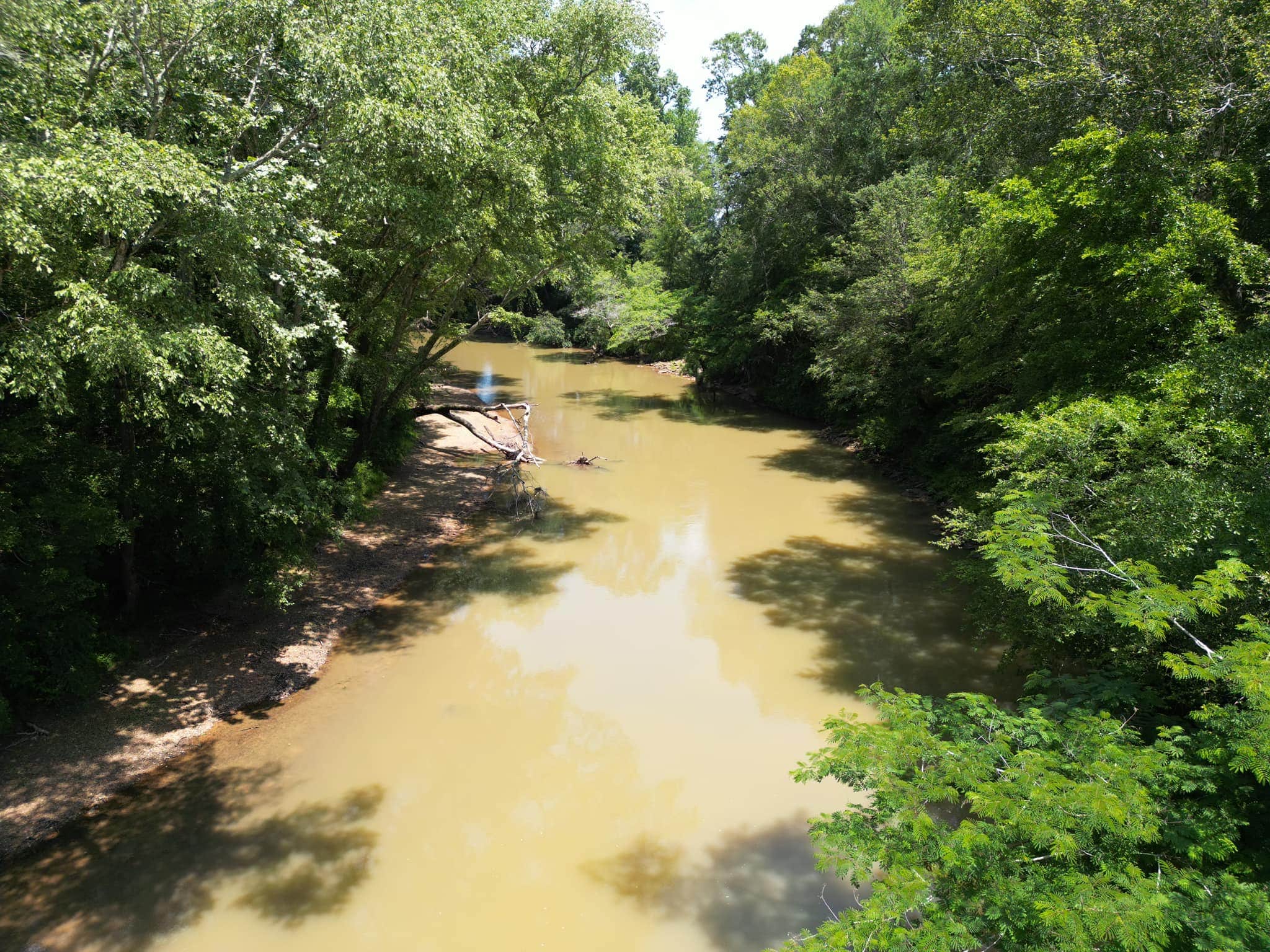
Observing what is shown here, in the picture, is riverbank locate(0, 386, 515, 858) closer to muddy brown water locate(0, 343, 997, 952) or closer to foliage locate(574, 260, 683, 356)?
muddy brown water locate(0, 343, 997, 952)

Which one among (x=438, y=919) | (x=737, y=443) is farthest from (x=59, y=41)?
(x=737, y=443)

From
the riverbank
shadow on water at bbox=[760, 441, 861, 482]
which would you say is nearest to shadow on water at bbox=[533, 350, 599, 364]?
shadow on water at bbox=[760, 441, 861, 482]

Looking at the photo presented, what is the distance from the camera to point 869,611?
430 inches

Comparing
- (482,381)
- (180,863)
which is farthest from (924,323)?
(482,381)

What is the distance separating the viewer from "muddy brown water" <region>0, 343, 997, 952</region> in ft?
18.6

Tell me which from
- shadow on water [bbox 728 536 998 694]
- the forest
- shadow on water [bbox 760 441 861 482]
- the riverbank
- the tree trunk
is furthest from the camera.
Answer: shadow on water [bbox 760 441 861 482]

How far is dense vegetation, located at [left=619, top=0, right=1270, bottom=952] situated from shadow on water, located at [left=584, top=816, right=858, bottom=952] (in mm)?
532

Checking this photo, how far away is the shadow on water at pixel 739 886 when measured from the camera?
5672mm

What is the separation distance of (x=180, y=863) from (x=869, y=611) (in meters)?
8.94

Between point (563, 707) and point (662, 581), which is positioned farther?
point (662, 581)

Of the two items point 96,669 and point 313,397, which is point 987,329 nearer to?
point 313,397

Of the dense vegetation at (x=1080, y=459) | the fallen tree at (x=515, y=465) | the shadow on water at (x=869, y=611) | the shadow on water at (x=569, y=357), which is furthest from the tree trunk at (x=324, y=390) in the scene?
the shadow on water at (x=569, y=357)

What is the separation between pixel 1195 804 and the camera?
419cm

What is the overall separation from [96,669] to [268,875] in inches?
126
